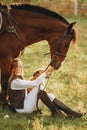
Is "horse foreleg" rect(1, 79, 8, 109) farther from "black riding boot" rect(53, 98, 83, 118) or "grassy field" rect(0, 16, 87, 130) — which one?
"black riding boot" rect(53, 98, 83, 118)

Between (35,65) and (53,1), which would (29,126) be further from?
(53,1)

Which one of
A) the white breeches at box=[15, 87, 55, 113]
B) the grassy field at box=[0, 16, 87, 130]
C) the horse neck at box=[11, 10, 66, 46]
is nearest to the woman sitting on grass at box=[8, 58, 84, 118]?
the white breeches at box=[15, 87, 55, 113]

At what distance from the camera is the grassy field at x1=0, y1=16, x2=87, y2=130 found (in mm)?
6488

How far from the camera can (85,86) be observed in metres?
8.16

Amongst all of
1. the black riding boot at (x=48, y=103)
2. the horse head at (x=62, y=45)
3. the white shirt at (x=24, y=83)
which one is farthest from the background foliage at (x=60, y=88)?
the white shirt at (x=24, y=83)

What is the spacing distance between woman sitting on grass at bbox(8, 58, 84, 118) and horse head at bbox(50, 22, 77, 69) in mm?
159

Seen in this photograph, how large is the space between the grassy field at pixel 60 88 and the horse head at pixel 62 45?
92 cm

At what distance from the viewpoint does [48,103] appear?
6.69 metres

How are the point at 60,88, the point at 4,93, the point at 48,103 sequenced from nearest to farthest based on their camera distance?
the point at 48,103, the point at 4,93, the point at 60,88

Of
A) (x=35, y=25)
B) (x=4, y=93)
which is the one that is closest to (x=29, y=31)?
(x=35, y=25)

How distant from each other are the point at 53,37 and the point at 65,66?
141 inches

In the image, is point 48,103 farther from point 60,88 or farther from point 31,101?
point 60,88

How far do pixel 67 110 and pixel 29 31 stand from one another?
1.41 m

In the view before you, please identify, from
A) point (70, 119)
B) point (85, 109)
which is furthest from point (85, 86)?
point (70, 119)
